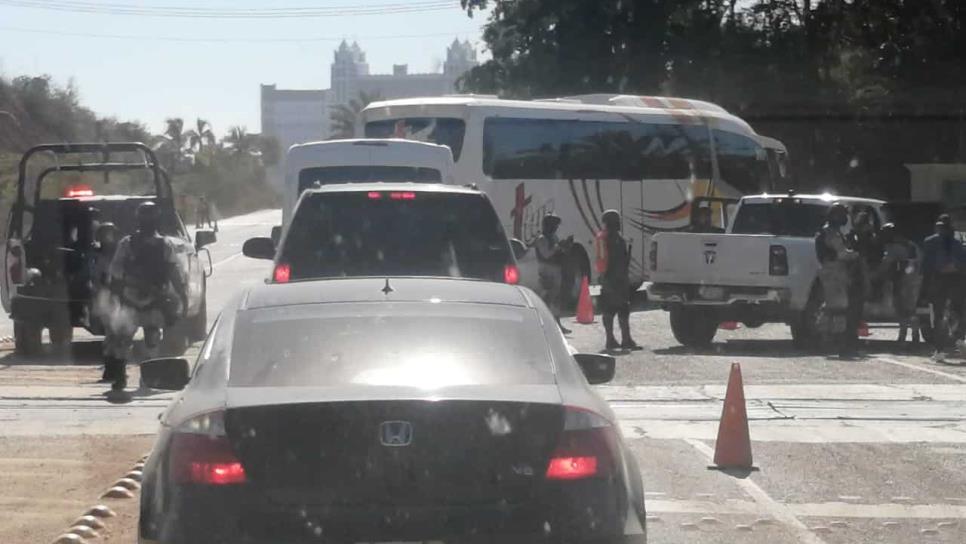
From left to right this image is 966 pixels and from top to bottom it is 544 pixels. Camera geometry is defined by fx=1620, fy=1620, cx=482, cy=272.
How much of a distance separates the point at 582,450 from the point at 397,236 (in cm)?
646

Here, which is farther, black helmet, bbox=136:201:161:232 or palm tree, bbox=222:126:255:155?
palm tree, bbox=222:126:255:155

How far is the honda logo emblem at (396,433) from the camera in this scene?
524 centimetres

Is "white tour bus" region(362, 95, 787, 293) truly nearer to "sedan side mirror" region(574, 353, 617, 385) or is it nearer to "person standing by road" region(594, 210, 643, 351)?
"person standing by road" region(594, 210, 643, 351)

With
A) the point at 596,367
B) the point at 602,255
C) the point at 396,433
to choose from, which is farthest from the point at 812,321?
the point at 396,433

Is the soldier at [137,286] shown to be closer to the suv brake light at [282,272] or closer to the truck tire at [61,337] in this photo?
the suv brake light at [282,272]

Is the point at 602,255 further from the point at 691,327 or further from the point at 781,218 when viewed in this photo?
the point at 781,218

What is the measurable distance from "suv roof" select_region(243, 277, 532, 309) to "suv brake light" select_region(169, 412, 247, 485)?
1002 millimetres

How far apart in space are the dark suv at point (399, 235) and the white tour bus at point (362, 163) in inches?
288

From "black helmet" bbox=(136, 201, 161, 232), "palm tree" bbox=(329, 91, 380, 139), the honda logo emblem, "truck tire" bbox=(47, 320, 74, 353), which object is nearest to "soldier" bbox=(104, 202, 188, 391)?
"black helmet" bbox=(136, 201, 161, 232)

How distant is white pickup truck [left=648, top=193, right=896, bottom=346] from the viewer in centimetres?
1952

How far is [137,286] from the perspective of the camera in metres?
14.8

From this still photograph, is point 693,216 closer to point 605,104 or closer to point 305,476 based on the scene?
point 605,104

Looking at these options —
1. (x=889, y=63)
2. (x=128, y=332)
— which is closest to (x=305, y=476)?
(x=128, y=332)

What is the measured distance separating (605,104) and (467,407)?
88.2ft
